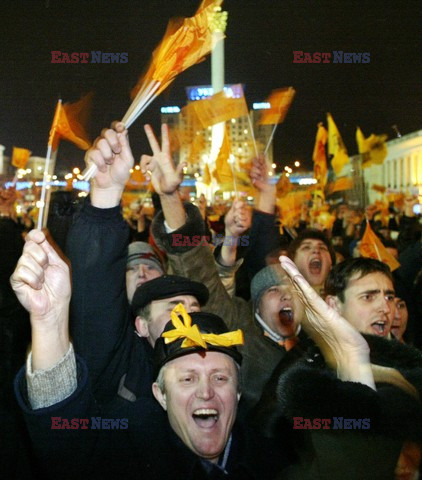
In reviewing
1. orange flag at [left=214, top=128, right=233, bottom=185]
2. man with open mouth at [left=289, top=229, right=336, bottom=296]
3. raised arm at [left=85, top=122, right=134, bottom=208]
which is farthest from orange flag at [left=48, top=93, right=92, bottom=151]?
orange flag at [left=214, top=128, right=233, bottom=185]

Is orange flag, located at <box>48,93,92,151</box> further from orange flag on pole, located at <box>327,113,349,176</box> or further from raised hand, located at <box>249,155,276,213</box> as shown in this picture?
orange flag on pole, located at <box>327,113,349,176</box>

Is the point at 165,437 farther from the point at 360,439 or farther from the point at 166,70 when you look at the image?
the point at 166,70

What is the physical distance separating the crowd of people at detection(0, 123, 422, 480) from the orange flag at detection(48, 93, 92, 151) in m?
0.36

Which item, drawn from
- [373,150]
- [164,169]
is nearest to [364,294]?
[164,169]

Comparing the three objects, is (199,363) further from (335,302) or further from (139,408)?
(335,302)

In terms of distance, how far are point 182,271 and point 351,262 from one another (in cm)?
83

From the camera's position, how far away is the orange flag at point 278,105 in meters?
5.91

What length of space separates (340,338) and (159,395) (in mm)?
789

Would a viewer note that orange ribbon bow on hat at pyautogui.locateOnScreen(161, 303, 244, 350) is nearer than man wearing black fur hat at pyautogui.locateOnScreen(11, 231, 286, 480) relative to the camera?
No

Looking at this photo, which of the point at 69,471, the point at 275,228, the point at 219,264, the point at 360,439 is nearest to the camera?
A: the point at 360,439

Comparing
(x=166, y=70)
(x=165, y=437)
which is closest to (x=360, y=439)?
(x=165, y=437)

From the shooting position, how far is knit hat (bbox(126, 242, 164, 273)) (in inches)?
136

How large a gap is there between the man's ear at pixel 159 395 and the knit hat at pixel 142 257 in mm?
1265

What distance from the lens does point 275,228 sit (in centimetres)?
419
